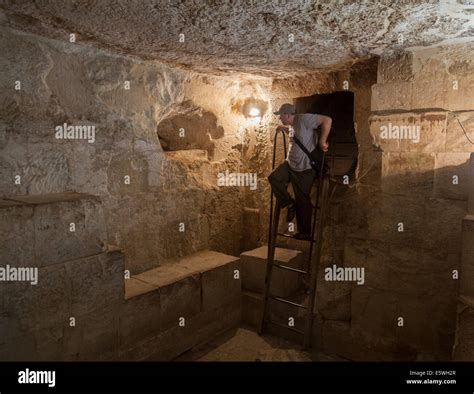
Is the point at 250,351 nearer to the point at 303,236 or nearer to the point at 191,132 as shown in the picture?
the point at 303,236

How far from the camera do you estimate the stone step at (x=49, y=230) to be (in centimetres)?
221

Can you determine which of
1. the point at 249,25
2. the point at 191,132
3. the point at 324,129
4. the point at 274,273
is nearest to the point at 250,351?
the point at 274,273

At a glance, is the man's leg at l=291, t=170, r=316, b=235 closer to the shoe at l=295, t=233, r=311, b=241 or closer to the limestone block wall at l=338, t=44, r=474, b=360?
the shoe at l=295, t=233, r=311, b=241

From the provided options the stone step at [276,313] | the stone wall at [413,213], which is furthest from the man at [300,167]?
→ the stone step at [276,313]

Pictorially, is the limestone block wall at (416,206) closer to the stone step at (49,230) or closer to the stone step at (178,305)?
the stone step at (178,305)

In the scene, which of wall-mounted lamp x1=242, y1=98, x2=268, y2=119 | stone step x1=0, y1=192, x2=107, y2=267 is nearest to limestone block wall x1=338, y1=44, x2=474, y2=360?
wall-mounted lamp x1=242, y1=98, x2=268, y2=119

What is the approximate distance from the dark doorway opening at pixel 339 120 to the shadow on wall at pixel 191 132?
1.10 meters

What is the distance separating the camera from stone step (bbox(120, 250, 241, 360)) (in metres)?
3.18

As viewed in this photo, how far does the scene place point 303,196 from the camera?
3.78 meters

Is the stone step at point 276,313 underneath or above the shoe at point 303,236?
underneath
